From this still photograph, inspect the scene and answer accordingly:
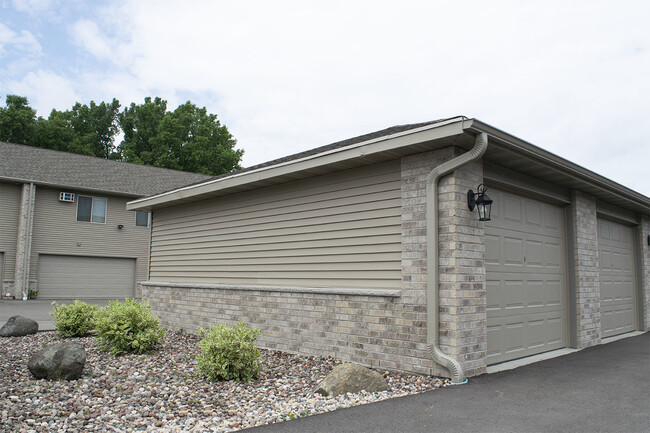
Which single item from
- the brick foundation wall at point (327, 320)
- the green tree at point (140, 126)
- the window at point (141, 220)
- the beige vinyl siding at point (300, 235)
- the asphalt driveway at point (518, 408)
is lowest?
the asphalt driveway at point (518, 408)

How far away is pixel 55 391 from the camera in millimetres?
4746

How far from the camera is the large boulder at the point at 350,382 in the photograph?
4.79 m

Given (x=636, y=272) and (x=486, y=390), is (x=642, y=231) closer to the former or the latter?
(x=636, y=272)

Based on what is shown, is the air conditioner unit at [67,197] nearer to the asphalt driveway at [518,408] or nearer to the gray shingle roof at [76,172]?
the gray shingle roof at [76,172]

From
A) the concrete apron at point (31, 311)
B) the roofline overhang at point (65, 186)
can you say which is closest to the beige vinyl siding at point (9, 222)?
the roofline overhang at point (65, 186)

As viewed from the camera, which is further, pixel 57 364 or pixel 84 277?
pixel 84 277

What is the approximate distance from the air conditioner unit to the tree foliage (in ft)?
47.6

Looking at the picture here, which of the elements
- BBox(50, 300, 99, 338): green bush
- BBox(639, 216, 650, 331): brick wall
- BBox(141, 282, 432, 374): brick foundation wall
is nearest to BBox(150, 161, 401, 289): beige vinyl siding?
BBox(141, 282, 432, 374): brick foundation wall

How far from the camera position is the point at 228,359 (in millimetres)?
5316

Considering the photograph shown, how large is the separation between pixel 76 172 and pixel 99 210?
70.6 inches

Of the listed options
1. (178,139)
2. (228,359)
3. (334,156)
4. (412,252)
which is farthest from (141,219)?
(412,252)

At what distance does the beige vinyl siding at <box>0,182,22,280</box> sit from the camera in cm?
1728

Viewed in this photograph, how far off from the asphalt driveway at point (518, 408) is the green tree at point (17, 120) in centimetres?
3312

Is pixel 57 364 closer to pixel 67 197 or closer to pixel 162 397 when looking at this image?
pixel 162 397
